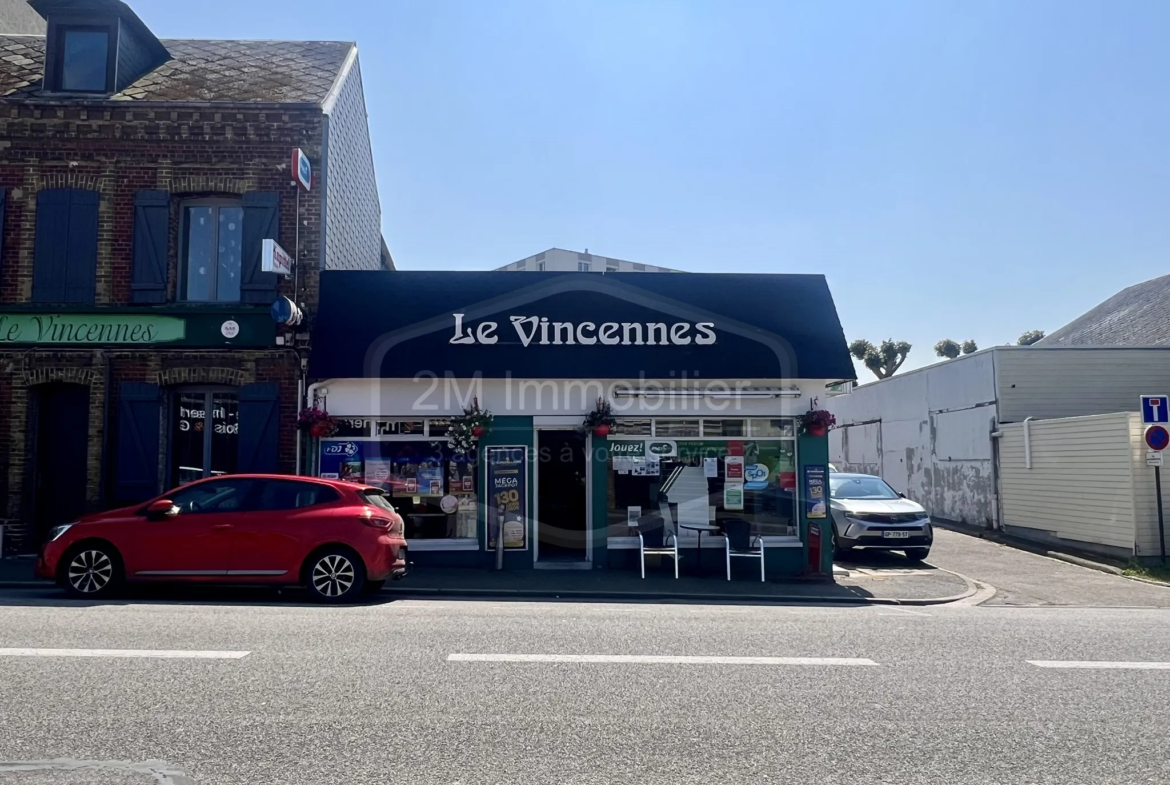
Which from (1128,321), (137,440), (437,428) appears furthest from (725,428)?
(1128,321)

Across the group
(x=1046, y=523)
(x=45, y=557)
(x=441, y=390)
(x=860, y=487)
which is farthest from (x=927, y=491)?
(x=45, y=557)

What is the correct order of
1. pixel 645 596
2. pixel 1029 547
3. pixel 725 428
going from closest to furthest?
pixel 645 596, pixel 725 428, pixel 1029 547

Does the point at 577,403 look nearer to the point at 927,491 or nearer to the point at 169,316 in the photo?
the point at 169,316

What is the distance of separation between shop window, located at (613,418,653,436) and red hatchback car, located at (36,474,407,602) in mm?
4988

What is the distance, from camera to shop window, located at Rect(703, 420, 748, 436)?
14094 millimetres

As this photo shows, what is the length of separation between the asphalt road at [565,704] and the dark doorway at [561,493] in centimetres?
587

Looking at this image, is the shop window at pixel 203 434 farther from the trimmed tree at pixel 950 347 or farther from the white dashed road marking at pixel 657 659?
the trimmed tree at pixel 950 347

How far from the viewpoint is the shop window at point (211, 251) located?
Result: 14.2 metres

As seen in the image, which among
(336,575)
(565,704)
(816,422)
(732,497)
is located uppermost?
(816,422)

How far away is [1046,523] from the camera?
701 inches

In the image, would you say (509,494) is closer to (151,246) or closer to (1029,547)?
(151,246)

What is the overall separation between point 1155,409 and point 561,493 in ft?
32.7

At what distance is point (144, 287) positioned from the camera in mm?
13883

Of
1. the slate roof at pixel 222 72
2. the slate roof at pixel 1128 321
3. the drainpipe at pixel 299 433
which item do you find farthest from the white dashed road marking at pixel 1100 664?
the slate roof at pixel 1128 321
